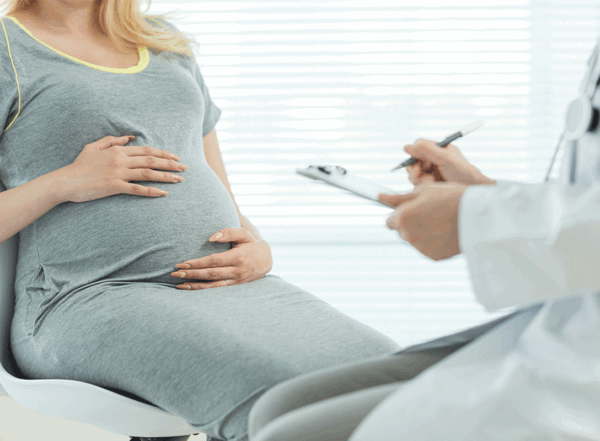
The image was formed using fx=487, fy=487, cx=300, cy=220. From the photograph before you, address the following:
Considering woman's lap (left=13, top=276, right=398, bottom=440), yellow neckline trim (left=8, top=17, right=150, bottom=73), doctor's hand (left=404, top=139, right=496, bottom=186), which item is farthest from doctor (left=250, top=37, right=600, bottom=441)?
yellow neckline trim (left=8, top=17, right=150, bottom=73)

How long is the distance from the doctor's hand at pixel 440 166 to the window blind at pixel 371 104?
112cm

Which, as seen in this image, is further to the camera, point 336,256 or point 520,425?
point 336,256

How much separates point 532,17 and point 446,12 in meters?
0.34

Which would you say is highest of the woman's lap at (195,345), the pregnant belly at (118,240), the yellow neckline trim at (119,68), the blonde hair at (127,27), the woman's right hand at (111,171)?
the blonde hair at (127,27)

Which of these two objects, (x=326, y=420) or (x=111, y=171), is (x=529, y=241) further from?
(x=111, y=171)

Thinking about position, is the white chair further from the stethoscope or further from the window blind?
the window blind

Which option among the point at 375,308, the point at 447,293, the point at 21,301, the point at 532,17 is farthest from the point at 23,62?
the point at 532,17

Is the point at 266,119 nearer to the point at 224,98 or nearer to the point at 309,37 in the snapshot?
the point at 224,98

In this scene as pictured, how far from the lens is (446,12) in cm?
191

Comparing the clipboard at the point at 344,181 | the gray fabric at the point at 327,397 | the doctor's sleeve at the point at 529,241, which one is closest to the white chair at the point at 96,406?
the gray fabric at the point at 327,397

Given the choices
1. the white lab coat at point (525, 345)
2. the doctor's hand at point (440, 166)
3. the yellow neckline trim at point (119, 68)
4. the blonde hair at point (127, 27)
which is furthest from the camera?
the blonde hair at point (127, 27)

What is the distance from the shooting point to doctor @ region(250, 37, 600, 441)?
40cm

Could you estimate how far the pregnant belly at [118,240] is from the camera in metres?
0.86

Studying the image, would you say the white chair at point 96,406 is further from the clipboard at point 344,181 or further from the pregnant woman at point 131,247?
the clipboard at point 344,181
